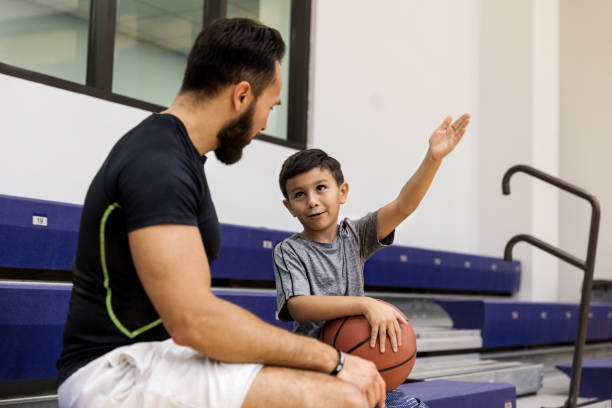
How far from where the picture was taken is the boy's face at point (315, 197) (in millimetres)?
1780

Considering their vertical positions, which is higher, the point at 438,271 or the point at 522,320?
the point at 438,271

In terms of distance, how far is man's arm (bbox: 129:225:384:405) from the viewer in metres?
1.09

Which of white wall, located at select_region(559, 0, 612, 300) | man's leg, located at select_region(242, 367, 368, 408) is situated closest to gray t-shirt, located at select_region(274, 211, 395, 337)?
man's leg, located at select_region(242, 367, 368, 408)

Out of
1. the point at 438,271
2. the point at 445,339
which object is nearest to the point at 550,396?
the point at 445,339

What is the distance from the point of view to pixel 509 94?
18.6 feet

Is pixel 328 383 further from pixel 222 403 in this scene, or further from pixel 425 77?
pixel 425 77

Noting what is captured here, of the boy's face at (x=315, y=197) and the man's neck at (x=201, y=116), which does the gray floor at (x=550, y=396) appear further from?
the man's neck at (x=201, y=116)

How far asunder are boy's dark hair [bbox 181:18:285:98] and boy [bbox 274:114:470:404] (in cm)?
51

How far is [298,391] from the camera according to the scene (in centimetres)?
114

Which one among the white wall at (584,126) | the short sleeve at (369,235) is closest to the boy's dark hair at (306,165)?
the short sleeve at (369,235)

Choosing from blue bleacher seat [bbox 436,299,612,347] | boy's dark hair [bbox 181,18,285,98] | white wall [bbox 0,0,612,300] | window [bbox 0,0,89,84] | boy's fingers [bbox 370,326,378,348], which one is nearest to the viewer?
boy's dark hair [bbox 181,18,285,98]

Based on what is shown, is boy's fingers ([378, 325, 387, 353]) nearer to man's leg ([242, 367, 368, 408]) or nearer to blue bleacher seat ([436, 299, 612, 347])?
man's leg ([242, 367, 368, 408])

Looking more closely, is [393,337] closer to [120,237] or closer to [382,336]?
[382,336]

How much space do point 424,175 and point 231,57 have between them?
0.75m
